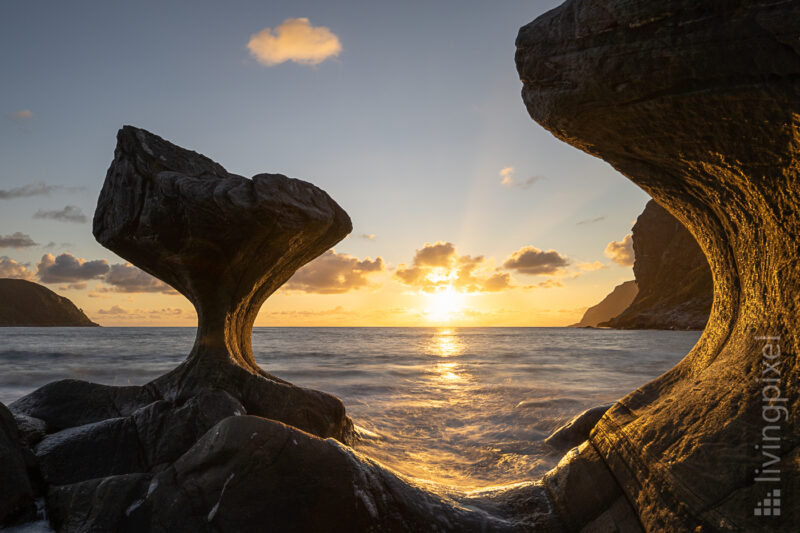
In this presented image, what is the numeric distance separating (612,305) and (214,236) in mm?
200004

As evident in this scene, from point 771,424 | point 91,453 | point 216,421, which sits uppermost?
point 771,424

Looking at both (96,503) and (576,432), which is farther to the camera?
(576,432)

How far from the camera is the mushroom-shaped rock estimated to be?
4977 millimetres

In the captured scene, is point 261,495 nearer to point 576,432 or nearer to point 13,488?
point 13,488

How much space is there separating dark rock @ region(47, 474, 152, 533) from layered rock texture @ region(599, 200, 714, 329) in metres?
60.8

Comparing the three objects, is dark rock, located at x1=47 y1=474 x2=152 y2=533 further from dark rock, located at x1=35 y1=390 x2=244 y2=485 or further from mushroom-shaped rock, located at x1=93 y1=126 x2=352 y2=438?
mushroom-shaped rock, located at x1=93 y1=126 x2=352 y2=438

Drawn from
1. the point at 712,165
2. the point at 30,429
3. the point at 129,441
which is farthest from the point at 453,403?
the point at 712,165

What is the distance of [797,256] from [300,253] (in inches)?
217

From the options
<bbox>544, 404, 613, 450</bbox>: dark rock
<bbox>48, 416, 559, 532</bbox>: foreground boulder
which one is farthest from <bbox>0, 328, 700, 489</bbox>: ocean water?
<bbox>48, 416, 559, 532</bbox>: foreground boulder

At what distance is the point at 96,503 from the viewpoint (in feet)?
8.27

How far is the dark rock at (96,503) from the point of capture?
95.7 inches

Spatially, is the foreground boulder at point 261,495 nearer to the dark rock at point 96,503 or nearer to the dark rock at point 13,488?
the dark rock at point 96,503

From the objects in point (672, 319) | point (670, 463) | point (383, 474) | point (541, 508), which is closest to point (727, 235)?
point (670, 463)

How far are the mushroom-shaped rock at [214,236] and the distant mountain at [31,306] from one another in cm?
13001
